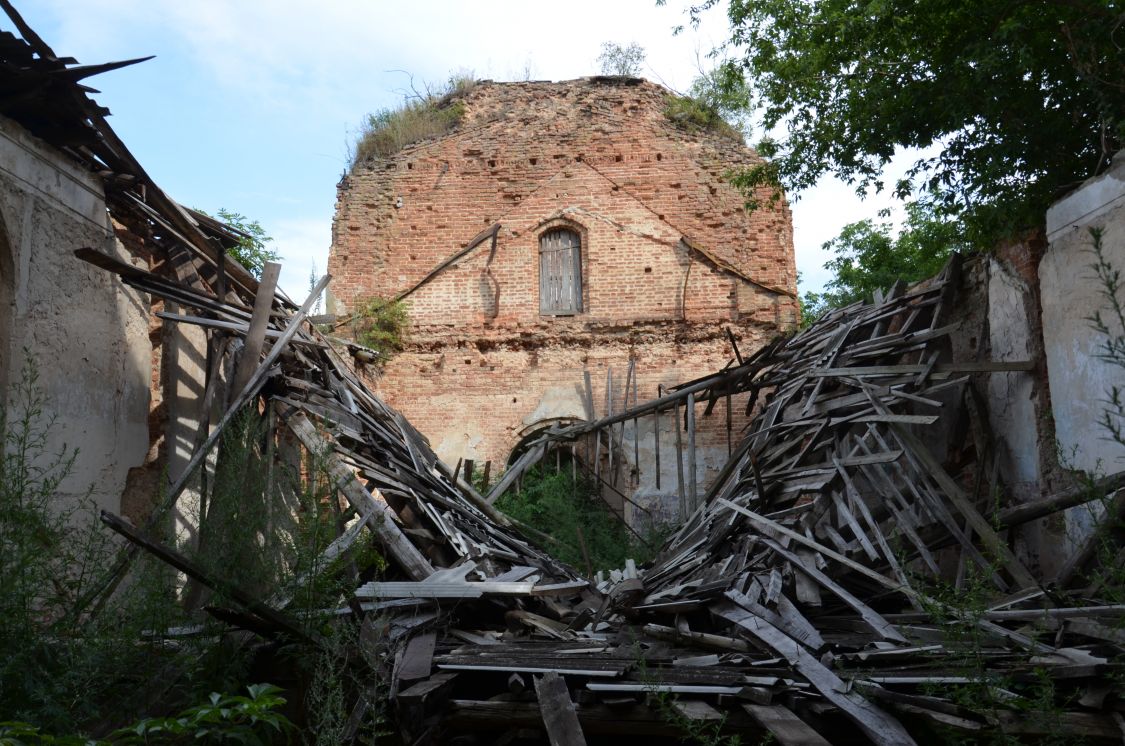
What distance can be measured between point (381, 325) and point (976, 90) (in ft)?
29.2

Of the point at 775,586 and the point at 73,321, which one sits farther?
the point at 73,321

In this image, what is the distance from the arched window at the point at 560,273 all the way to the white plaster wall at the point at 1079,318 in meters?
7.78

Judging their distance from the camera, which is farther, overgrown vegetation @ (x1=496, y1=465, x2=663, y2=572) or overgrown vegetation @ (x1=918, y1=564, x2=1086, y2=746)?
overgrown vegetation @ (x1=496, y1=465, x2=663, y2=572)

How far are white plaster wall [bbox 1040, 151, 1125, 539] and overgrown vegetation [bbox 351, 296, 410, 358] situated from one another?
9048mm

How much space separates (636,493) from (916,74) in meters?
6.61

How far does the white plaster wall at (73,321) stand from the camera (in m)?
6.59

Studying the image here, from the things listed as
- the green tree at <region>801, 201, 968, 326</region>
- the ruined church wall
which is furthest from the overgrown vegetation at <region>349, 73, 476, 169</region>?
the green tree at <region>801, 201, 968, 326</region>

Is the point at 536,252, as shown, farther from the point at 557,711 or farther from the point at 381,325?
the point at 557,711

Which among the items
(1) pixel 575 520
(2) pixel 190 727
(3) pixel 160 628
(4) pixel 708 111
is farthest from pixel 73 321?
(4) pixel 708 111

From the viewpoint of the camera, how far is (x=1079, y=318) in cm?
659

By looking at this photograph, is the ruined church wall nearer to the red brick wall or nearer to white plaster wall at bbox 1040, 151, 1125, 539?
the red brick wall

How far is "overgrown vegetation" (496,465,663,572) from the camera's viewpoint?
→ 1059cm

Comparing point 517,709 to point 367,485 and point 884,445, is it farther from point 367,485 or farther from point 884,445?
point 884,445

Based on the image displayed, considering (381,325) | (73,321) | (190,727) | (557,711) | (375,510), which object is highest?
(381,325)
